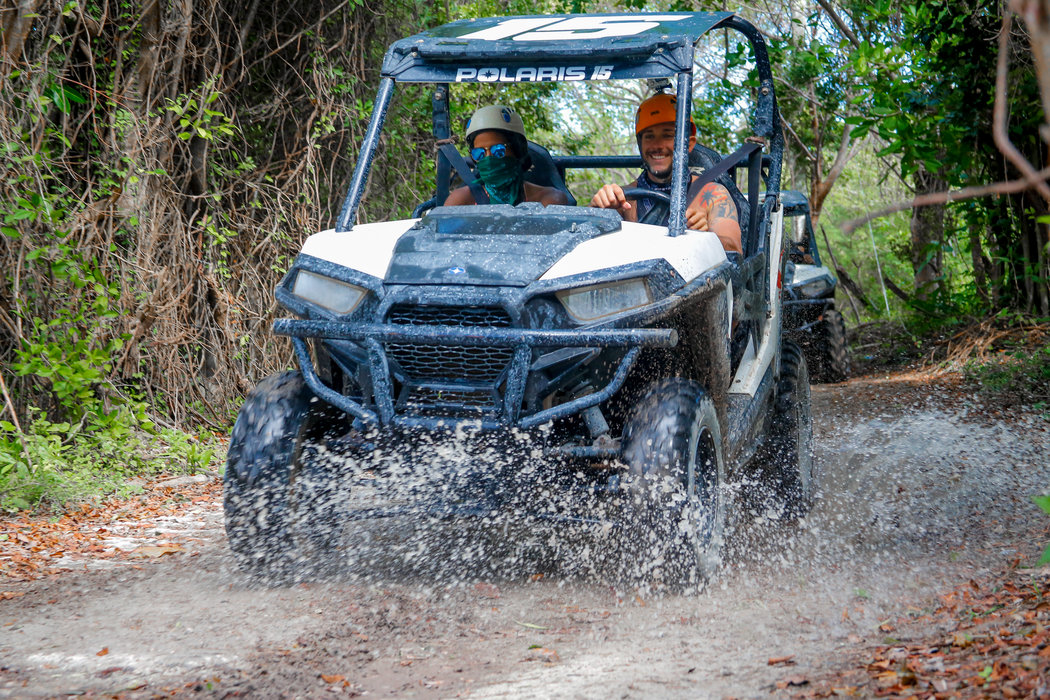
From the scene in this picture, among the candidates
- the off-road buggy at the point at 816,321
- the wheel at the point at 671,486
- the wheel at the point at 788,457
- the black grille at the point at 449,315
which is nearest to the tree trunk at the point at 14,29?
the black grille at the point at 449,315

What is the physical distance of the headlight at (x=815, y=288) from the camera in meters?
9.98

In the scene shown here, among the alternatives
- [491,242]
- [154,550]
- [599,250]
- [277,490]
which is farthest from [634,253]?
[154,550]

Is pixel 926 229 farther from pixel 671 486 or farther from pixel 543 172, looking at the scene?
pixel 671 486

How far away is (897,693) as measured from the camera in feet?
7.67

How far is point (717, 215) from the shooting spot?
4.54 m

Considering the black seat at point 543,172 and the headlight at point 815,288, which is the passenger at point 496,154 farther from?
the headlight at point 815,288

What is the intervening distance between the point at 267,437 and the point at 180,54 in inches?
146

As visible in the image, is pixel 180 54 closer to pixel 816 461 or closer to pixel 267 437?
pixel 267 437

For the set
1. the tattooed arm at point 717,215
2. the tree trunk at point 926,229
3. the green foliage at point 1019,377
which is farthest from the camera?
the tree trunk at point 926,229

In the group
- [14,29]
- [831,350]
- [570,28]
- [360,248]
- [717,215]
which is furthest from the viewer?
[831,350]

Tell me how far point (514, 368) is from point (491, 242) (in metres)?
0.52

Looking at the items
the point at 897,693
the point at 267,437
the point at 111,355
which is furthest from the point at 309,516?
the point at 111,355

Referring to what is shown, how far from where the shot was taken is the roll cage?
13.0ft

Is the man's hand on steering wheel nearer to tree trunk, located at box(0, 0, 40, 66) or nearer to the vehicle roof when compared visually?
the vehicle roof
